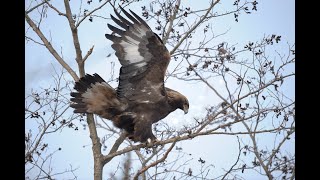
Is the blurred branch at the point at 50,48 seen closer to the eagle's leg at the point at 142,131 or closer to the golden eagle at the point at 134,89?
the golden eagle at the point at 134,89

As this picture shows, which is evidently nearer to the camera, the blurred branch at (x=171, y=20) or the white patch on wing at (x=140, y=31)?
the white patch on wing at (x=140, y=31)

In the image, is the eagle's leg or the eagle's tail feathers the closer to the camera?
the eagle's leg

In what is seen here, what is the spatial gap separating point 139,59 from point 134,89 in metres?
0.32

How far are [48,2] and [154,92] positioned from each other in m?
1.92

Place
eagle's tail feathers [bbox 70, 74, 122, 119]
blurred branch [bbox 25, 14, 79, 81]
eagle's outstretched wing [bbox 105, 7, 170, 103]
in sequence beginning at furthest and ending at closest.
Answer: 1. blurred branch [bbox 25, 14, 79, 81]
2. eagle's tail feathers [bbox 70, 74, 122, 119]
3. eagle's outstretched wing [bbox 105, 7, 170, 103]

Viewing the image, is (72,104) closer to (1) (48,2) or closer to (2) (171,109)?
(2) (171,109)

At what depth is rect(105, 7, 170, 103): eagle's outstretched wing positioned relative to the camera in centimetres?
432

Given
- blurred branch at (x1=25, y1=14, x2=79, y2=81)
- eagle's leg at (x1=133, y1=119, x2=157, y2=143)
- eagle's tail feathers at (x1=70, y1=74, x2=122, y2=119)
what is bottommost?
eagle's leg at (x1=133, y1=119, x2=157, y2=143)

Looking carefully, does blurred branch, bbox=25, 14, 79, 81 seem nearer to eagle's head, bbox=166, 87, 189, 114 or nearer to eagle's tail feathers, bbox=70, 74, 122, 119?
eagle's tail feathers, bbox=70, 74, 122, 119

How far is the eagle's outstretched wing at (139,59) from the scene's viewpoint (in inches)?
A: 170

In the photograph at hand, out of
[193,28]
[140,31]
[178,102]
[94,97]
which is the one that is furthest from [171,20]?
[94,97]

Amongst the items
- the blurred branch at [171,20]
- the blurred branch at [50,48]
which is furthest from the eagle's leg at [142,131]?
the blurred branch at [171,20]

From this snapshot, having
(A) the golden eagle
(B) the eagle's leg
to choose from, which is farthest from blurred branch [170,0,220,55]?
(B) the eagle's leg
